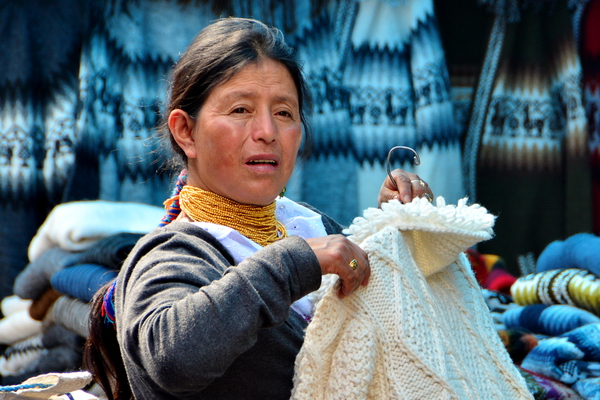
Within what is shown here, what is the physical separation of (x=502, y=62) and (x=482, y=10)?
285 mm

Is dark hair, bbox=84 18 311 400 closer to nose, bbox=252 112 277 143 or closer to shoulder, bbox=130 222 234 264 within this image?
nose, bbox=252 112 277 143

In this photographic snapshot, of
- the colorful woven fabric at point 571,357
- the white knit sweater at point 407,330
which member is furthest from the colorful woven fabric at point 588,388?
the white knit sweater at point 407,330

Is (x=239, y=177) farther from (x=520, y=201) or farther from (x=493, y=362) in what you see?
(x=520, y=201)

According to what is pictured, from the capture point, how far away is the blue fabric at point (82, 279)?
8.18 ft

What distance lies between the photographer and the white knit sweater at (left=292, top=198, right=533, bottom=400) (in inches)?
48.4

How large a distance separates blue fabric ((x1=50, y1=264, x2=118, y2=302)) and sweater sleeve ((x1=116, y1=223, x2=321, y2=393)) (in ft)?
4.28

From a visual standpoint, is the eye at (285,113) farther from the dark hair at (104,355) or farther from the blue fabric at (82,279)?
the blue fabric at (82,279)

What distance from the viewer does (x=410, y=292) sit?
1293mm

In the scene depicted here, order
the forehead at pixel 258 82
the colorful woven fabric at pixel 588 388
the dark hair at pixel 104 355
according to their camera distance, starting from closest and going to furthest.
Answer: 1. the forehead at pixel 258 82
2. the dark hair at pixel 104 355
3. the colorful woven fabric at pixel 588 388

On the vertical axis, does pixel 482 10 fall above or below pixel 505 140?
above

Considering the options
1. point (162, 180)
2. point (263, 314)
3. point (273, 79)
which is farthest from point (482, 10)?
point (263, 314)

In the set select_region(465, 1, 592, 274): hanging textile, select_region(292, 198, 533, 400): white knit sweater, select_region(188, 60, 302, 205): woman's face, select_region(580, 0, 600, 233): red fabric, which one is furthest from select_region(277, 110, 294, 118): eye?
select_region(580, 0, 600, 233): red fabric

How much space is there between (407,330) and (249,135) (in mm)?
522

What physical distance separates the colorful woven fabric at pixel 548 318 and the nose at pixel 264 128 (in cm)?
147
